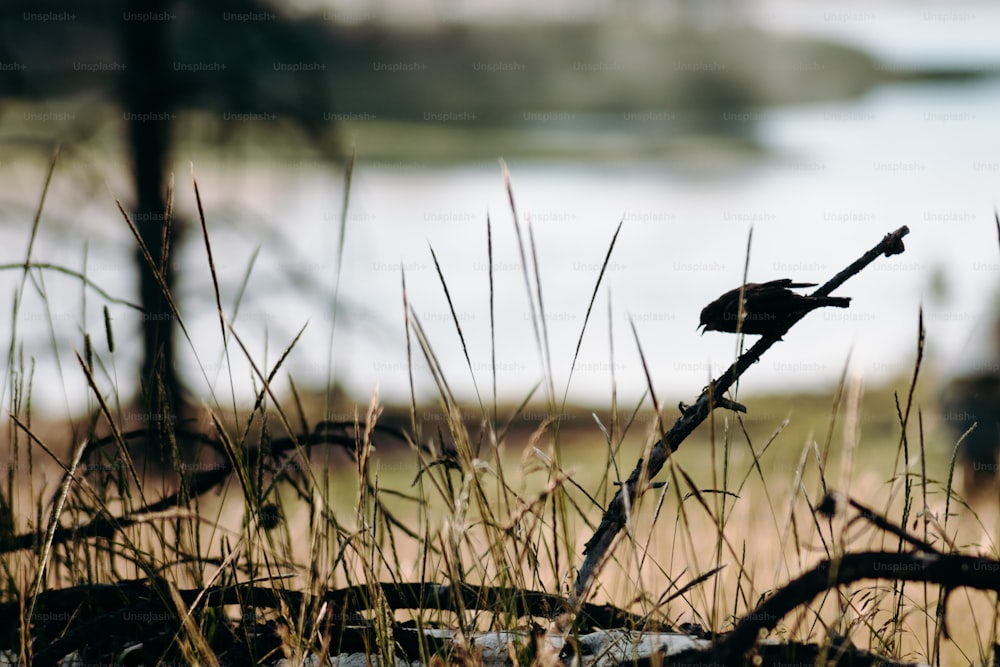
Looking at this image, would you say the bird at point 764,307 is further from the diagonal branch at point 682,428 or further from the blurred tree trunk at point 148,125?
the blurred tree trunk at point 148,125

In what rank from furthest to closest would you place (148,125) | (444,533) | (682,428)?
(148,125) → (444,533) → (682,428)

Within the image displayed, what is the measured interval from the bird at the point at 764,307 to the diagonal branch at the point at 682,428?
0.01 m

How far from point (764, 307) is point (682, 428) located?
0.48 feet

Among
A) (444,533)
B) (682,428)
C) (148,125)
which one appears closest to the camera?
(682,428)

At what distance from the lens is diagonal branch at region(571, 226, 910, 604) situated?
841 mm

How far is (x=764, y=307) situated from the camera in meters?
0.86

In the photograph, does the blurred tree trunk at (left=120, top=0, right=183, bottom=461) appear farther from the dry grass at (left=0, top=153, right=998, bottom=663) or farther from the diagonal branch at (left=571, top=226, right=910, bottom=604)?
the diagonal branch at (left=571, top=226, right=910, bottom=604)

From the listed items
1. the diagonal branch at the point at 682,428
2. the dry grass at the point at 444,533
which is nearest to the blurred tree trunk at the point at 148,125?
the dry grass at the point at 444,533

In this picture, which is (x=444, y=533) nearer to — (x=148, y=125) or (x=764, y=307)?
(x=764, y=307)

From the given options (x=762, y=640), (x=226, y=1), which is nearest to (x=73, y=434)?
(x=762, y=640)

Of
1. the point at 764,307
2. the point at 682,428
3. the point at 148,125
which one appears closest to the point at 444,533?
the point at 682,428

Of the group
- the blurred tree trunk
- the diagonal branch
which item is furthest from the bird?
the blurred tree trunk

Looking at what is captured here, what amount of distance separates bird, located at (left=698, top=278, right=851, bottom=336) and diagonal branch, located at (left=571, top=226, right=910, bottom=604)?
0.01m

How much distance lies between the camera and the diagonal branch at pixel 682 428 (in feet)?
2.76
